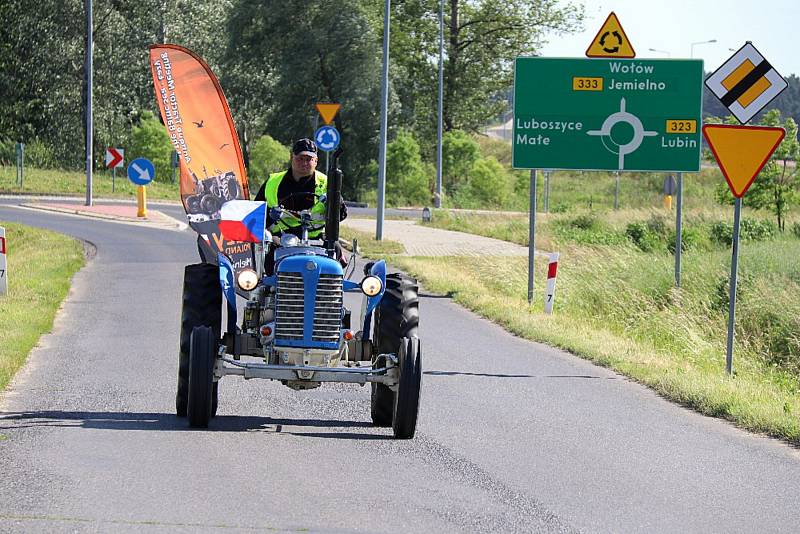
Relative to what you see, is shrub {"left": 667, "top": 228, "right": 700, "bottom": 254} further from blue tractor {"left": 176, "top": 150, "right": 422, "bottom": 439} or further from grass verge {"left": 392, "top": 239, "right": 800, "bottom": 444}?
blue tractor {"left": 176, "top": 150, "right": 422, "bottom": 439}

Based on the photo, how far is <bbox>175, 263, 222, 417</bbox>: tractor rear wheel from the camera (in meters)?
10.6

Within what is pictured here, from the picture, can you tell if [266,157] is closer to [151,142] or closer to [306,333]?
[151,142]

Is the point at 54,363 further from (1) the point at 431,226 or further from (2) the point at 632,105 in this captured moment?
(1) the point at 431,226

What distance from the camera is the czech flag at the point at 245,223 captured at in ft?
33.3

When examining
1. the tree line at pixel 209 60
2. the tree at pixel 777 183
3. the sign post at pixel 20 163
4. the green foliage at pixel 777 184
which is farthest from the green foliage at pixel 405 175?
the tree at pixel 777 183

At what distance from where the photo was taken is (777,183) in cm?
4753

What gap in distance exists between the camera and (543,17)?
7688cm

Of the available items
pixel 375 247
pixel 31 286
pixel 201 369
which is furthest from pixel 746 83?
pixel 375 247

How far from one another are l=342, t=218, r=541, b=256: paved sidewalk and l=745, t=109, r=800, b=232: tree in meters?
10.7

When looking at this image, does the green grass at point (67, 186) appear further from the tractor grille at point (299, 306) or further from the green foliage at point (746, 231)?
the tractor grille at point (299, 306)

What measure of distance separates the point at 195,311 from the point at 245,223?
0.98 m

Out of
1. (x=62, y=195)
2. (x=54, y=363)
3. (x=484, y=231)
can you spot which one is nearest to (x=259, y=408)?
(x=54, y=363)

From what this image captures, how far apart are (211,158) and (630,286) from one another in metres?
11.5

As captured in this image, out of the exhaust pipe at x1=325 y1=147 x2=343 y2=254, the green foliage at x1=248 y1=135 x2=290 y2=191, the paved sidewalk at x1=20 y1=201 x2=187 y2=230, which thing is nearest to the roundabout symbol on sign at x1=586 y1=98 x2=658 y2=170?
the exhaust pipe at x1=325 y1=147 x2=343 y2=254
